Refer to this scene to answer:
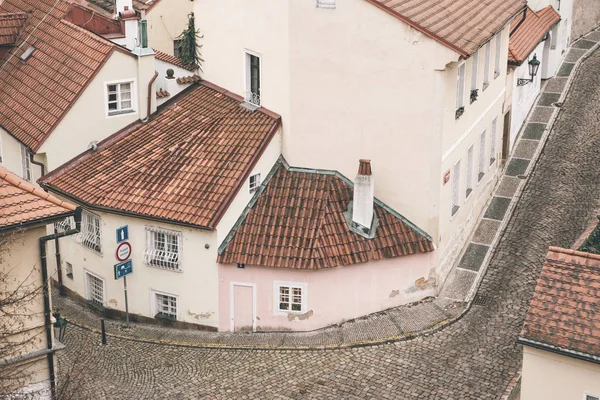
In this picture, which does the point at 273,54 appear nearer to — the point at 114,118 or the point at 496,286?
the point at 114,118

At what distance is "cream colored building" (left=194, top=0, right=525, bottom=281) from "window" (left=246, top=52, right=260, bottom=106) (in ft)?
0.11

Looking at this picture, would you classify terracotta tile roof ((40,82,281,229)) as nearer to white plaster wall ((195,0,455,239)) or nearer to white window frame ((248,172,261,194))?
white window frame ((248,172,261,194))

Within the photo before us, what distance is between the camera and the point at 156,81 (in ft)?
120

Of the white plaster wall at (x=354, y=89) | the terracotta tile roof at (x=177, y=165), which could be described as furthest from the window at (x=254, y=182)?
the white plaster wall at (x=354, y=89)

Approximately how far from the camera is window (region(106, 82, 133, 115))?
34594 millimetres

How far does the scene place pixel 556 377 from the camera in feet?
76.8

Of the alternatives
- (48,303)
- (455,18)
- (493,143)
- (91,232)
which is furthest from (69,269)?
(493,143)

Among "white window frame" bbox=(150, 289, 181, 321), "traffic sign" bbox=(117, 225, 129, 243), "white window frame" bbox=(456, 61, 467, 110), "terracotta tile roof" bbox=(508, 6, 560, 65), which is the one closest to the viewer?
"traffic sign" bbox=(117, 225, 129, 243)

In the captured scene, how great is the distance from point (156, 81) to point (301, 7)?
762 cm

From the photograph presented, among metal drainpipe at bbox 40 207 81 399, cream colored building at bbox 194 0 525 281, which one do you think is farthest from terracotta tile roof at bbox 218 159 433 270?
metal drainpipe at bbox 40 207 81 399

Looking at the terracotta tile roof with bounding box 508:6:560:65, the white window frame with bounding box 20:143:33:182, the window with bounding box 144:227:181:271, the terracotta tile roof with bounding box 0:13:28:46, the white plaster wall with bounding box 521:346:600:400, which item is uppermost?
the terracotta tile roof with bounding box 0:13:28:46

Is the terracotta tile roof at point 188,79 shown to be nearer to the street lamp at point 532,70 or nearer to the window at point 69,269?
the window at point 69,269

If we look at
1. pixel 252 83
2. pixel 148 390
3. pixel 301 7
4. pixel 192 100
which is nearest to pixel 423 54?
pixel 301 7

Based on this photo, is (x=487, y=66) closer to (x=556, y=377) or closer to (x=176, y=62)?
(x=176, y=62)
